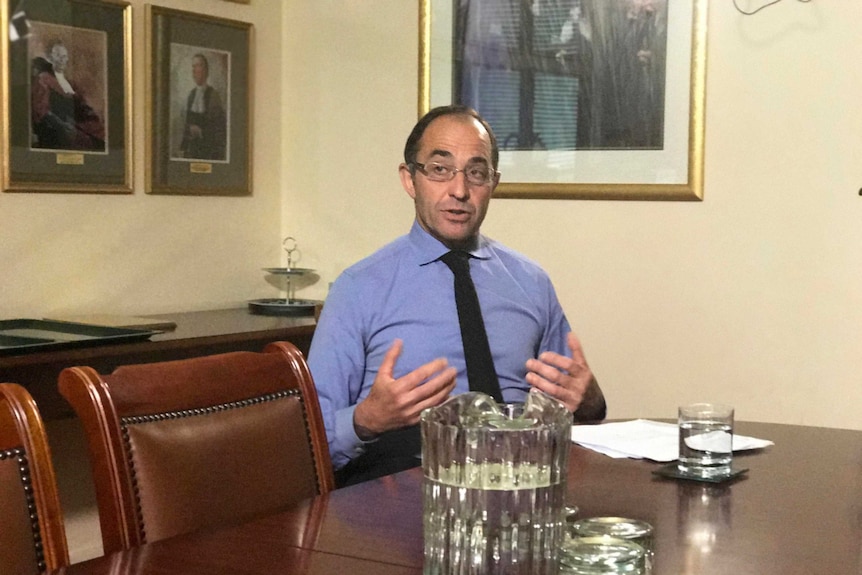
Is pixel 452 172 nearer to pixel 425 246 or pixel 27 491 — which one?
pixel 425 246

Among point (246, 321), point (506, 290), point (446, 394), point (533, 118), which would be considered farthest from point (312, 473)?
point (533, 118)

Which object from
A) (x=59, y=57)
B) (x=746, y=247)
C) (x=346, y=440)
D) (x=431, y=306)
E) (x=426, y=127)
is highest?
(x=59, y=57)

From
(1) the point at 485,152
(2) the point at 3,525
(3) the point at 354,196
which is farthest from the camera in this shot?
(3) the point at 354,196

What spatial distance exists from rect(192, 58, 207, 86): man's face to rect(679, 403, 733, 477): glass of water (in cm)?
236

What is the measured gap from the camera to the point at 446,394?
1.92 m

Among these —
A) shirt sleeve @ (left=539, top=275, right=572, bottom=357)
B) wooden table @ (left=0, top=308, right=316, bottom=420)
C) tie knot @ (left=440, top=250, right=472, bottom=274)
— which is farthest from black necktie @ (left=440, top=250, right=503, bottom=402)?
wooden table @ (left=0, top=308, right=316, bottom=420)

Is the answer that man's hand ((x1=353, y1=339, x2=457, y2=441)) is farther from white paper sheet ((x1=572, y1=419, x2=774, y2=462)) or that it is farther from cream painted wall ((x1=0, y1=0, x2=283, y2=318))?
cream painted wall ((x1=0, y1=0, x2=283, y2=318))

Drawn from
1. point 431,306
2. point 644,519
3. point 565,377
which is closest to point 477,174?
point 431,306

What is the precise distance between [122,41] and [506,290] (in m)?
1.55

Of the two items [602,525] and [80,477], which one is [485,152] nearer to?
[602,525]

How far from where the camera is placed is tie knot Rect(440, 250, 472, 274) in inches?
96.0

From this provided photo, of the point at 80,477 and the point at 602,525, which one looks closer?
the point at 602,525

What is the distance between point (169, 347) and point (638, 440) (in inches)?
57.3

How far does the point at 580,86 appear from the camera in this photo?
11.1ft
